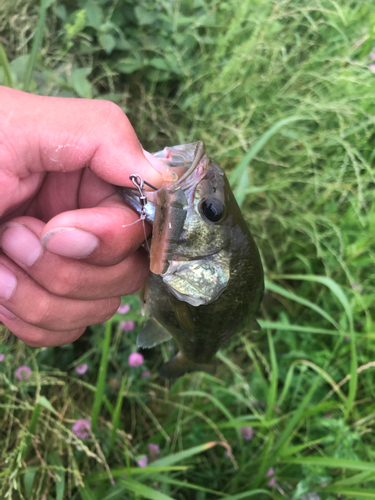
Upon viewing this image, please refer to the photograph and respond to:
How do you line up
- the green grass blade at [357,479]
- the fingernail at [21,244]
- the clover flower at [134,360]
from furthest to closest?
the clover flower at [134,360]
the green grass blade at [357,479]
the fingernail at [21,244]

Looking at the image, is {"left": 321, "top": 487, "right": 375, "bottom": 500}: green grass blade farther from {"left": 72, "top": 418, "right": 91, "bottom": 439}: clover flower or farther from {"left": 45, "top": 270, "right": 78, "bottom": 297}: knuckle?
{"left": 45, "top": 270, "right": 78, "bottom": 297}: knuckle


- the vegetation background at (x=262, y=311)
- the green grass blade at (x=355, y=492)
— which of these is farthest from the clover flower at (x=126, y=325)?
the green grass blade at (x=355, y=492)

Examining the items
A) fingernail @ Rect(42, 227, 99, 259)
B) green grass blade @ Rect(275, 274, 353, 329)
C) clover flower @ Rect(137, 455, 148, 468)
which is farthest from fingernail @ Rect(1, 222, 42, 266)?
green grass blade @ Rect(275, 274, 353, 329)

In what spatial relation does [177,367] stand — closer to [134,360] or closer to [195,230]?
[134,360]

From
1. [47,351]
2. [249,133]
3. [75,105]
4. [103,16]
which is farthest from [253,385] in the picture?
[103,16]

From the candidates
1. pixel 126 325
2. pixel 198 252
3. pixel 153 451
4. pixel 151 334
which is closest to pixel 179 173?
pixel 198 252

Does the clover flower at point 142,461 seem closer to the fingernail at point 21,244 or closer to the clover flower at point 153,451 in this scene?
the clover flower at point 153,451

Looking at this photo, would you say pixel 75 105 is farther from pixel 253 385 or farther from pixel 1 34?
pixel 253 385
